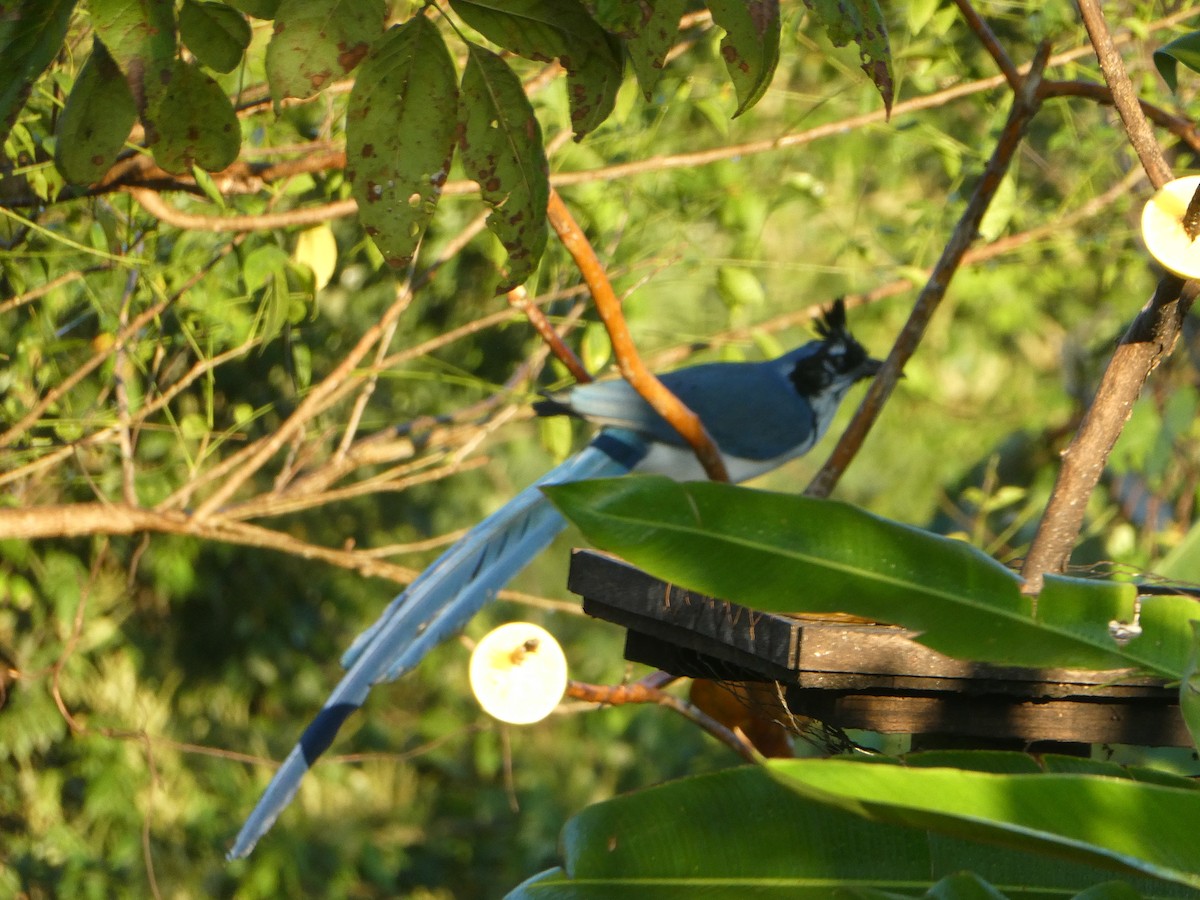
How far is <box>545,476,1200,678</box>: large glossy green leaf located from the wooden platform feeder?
0.17 feet

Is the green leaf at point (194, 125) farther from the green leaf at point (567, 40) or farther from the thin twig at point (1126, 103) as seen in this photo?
the thin twig at point (1126, 103)

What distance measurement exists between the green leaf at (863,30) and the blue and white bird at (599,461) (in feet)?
1.78

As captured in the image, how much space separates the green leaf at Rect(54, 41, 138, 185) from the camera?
4.04 feet

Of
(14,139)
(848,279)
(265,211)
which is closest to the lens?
(14,139)

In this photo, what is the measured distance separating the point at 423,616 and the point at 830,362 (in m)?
1.69

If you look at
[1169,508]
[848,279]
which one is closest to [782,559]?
[1169,508]

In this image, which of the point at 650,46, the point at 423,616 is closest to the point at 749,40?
the point at 650,46

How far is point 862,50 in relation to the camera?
1018mm

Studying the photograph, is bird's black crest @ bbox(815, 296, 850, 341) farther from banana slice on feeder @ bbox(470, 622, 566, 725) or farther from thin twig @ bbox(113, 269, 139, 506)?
banana slice on feeder @ bbox(470, 622, 566, 725)

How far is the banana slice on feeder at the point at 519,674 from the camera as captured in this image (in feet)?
4.91

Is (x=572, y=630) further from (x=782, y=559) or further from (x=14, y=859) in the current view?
(x=782, y=559)

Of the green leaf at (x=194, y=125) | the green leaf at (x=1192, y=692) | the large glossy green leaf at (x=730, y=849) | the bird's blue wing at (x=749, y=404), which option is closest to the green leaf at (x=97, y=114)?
the green leaf at (x=194, y=125)

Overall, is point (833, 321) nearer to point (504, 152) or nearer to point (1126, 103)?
point (1126, 103)

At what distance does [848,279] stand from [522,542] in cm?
344
